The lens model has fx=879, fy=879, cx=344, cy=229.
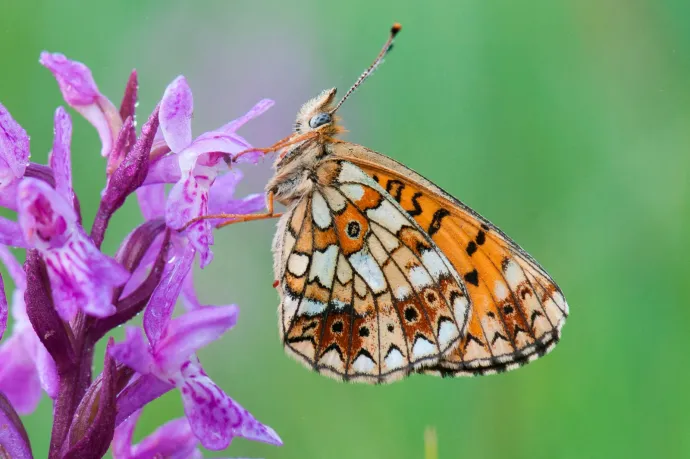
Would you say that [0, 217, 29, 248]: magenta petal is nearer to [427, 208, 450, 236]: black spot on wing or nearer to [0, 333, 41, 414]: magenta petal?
[0, 333, 41, 414]: magenta petal

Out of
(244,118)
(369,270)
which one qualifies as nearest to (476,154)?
(369,270)

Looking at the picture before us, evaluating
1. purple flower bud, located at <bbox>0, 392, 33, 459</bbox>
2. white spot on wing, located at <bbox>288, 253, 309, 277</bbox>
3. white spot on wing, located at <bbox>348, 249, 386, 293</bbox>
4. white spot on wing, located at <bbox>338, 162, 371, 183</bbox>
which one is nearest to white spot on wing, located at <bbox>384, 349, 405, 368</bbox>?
white spot on wing, located at <bbox>348, 249, 386, 293</bbox>

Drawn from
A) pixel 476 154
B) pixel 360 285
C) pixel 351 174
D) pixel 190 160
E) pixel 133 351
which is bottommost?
pixel 133 351

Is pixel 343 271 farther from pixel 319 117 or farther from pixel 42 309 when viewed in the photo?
pixel 42 309

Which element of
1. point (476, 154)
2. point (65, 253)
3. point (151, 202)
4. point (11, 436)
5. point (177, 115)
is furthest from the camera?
point (476, 154)

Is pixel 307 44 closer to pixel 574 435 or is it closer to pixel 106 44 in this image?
pixel 106 44

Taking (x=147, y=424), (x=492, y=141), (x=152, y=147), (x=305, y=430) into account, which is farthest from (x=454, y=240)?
(x=492, y=141)
